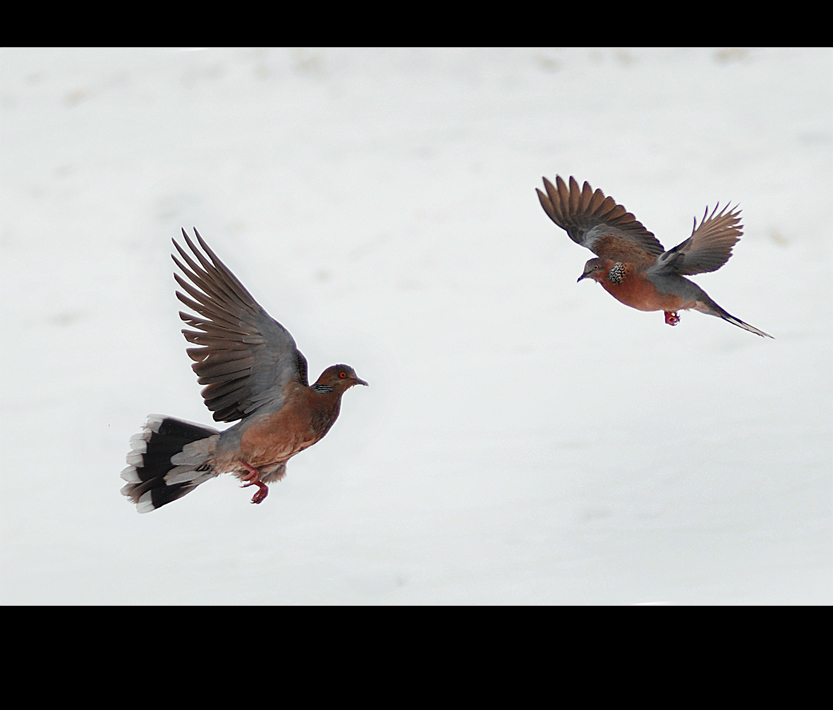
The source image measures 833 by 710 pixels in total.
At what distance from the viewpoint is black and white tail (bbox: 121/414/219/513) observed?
2986 mm

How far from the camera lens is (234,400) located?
9.50 ft

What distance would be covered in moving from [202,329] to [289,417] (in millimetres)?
371

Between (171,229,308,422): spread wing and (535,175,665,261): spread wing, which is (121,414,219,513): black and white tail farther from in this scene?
(535,175,665,261): spread wing

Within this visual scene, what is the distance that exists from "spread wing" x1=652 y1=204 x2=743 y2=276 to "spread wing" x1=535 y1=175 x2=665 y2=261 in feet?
0.73

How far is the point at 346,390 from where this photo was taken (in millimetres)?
2965

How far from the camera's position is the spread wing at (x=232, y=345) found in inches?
110

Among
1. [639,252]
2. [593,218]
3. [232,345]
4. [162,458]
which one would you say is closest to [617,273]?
[639,252]

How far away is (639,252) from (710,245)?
29cm

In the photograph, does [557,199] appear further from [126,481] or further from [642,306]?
[126,481]

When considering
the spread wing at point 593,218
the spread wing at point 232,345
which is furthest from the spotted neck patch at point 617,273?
the spread wing at point 232,345

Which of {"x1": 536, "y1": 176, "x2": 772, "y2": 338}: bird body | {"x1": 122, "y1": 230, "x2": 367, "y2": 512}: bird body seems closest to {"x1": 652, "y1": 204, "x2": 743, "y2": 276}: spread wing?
{"x1": 536, "y1": 176, "x2": 772, "y2": 338}: bird body

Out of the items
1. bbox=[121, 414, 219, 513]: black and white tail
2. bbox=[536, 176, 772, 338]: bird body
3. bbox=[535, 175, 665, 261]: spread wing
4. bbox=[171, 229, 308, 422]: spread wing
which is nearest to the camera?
bbox=[171, 229, 308, 422]: spread wing

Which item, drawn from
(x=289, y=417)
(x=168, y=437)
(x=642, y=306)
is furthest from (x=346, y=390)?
(x=642, y=306)

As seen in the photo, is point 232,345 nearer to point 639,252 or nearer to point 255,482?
point 255,482
